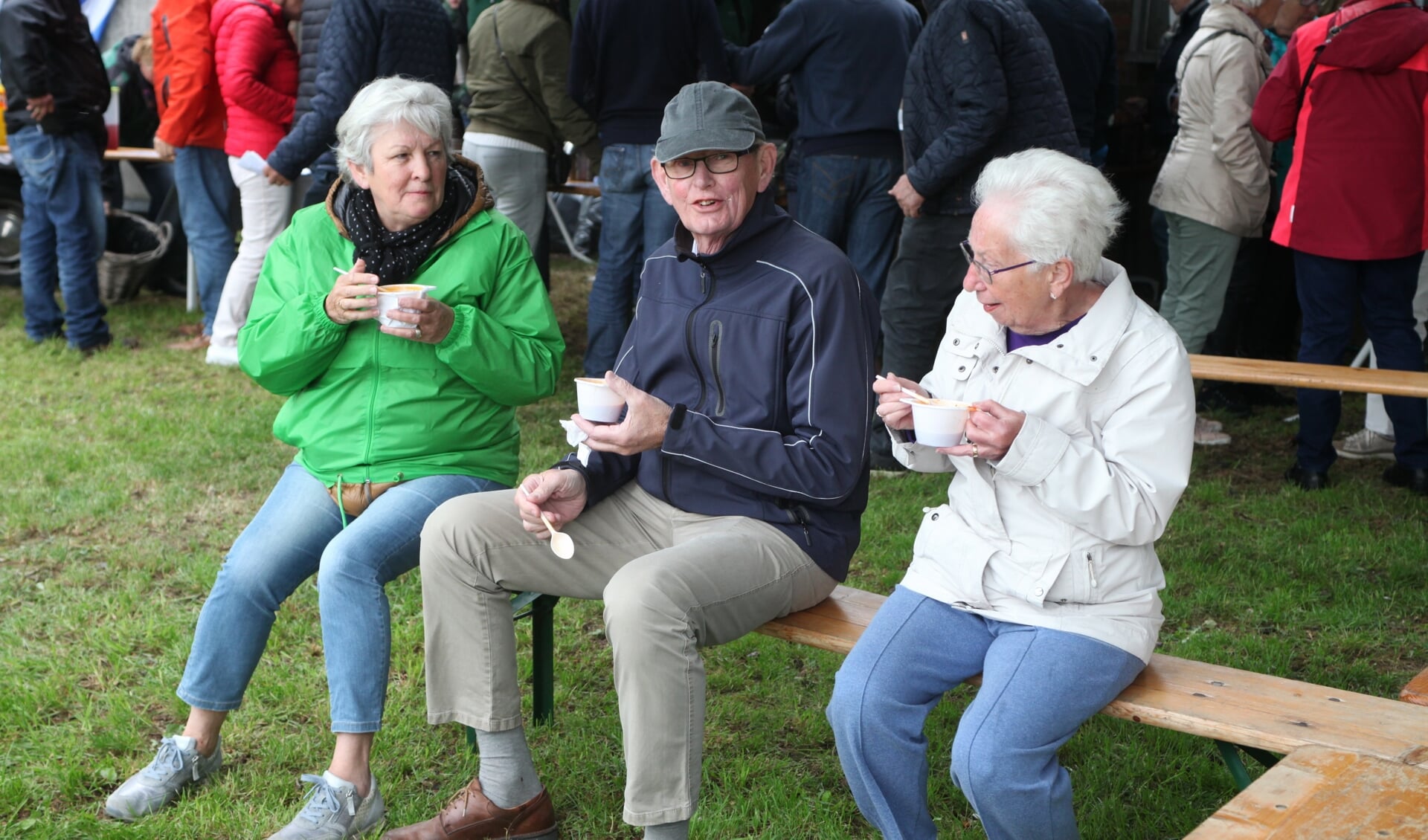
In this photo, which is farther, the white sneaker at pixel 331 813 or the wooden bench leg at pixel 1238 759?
the white sneaker at pixel 331 813

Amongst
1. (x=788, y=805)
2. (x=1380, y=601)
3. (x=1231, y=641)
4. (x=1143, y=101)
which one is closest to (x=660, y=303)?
(x=788, y=805)

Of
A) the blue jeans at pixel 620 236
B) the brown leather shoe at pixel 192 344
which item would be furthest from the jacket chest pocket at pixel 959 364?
the brown leather shoe at pixel 192 344

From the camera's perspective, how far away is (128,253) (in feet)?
28.5

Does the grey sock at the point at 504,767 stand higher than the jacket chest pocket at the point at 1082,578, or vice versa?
the jacket chest pocket at the point at 1082,578


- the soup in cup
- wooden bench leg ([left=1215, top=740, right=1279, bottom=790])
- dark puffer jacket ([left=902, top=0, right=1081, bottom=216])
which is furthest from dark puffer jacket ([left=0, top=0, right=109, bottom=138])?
wooden bench leg ([left=1215, top=740, right=1279, bottom=790])

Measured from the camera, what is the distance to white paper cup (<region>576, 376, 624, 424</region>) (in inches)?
96.4

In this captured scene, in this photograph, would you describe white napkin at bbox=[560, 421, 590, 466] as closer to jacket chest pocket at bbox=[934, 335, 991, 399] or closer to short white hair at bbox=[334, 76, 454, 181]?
jacket chest pocket at bbox=[934, 335, 991, 399]

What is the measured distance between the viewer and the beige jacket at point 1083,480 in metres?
2.22

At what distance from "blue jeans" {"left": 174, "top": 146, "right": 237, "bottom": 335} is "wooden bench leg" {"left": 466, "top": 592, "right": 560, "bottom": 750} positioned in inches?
186

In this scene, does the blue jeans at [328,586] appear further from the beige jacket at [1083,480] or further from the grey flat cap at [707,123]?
the beige jacket at [1083,480]

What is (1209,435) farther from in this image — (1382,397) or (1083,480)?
(1083,480)

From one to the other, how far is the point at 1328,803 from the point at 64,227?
6889 mm

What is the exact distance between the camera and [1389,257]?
4.71m

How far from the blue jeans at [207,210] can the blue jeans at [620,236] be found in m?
2.35
